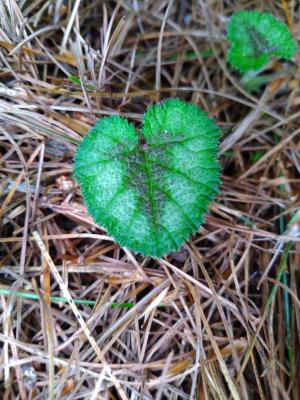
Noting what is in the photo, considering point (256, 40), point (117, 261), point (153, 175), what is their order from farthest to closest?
point (256, 40) < point (117, 261) < point (153, 175)

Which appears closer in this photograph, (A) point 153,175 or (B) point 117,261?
(A) point 153,175

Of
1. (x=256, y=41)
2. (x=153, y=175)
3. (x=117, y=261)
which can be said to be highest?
(x=256, y=41)

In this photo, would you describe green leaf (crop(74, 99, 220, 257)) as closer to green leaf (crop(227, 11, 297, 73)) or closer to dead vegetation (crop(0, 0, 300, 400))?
dead vegetation (crop(0, 0, 300, 400))

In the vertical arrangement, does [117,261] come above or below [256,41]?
below

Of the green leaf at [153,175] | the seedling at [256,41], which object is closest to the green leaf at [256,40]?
the seedling at [256,41]

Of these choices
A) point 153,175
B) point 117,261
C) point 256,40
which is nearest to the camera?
point 153,175

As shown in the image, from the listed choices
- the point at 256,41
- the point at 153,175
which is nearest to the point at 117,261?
the point at 153,175

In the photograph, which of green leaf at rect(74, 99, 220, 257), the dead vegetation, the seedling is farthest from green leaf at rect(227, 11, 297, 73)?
green leaf at rect(74, 99, 220, 257)

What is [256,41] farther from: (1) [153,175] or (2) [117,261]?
(2) [117,261]
